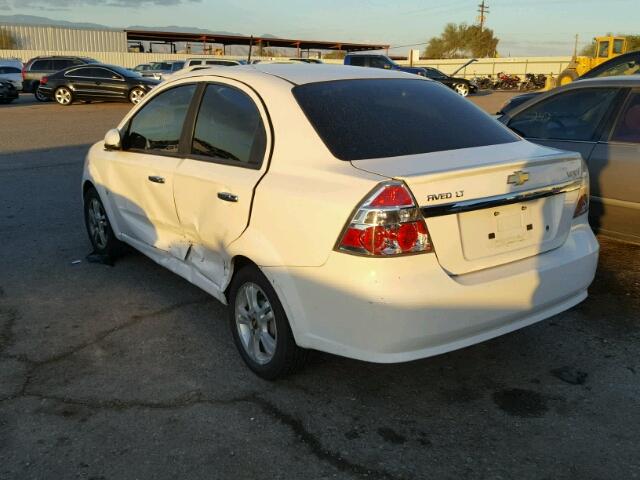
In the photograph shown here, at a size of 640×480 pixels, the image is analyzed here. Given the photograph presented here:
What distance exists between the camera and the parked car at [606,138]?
5.01 metres

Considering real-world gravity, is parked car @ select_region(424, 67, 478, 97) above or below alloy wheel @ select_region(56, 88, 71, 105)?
above

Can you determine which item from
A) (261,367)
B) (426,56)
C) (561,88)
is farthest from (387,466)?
(426,56)

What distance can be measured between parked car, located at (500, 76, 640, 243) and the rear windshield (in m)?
1.73

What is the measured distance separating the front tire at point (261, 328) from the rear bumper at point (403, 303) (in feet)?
0.42

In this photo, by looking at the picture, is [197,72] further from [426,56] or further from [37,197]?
[426,56]

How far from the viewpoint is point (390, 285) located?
274 cm

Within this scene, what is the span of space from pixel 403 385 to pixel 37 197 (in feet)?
20.6

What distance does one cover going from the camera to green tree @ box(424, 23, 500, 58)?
8488 cm

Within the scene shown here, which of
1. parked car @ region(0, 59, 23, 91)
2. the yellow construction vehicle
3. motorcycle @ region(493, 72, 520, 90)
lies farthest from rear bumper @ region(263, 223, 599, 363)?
motorcycle @ region(493, 72, 520, 90)

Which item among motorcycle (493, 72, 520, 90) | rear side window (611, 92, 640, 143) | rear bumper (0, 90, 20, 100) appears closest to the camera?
rear side window (611, 92, 640, 143)

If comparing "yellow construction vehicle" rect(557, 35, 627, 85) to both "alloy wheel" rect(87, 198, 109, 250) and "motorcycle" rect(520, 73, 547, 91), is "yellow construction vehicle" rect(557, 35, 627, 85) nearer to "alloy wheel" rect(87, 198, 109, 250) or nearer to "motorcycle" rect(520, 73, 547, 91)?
"motorcycle" rect(520, 73, 547, 91)

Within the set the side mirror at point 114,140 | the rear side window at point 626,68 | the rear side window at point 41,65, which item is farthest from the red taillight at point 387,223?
the rear side window at point 41,65

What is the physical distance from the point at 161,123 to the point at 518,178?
2.60 m

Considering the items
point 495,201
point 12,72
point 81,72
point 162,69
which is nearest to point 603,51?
point 162,69
